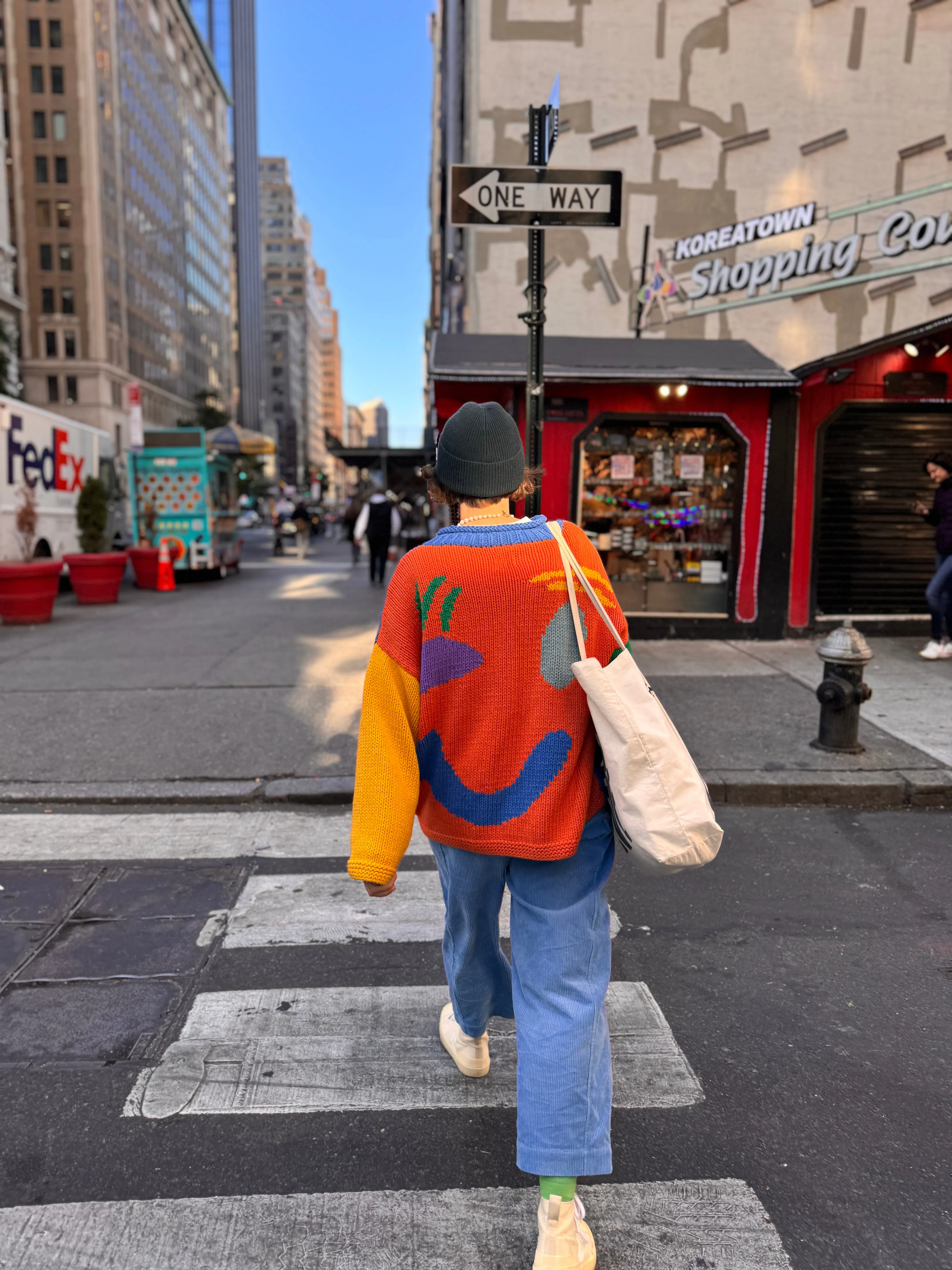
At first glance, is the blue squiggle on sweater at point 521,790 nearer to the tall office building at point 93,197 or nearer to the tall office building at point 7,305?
the tall office building at point 7,305

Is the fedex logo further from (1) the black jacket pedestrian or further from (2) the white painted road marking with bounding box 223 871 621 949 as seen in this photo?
(1) the black jacket pedestrian

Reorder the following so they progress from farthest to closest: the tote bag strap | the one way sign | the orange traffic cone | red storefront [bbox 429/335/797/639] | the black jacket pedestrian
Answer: the orange traffic cone, red storefront [bbox 429/335/797/639], the black jacket pedestrian, the one way sign, the tote bag strap

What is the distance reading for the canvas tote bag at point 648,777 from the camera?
186 cm

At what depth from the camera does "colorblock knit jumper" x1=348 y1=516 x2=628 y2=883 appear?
6.50ft

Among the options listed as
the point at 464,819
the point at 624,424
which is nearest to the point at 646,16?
the point at 624,424

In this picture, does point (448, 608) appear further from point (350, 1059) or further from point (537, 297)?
point (537, 297)

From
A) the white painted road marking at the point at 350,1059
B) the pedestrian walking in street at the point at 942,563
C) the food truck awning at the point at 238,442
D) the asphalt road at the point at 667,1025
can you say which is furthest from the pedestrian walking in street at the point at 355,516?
the white painted road marking at the point at 350,1059

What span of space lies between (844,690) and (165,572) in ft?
43.7

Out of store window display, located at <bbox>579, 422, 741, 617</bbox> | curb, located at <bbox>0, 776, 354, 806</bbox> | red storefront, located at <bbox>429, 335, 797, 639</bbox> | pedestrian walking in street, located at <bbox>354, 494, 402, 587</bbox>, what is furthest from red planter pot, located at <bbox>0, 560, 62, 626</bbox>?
store window display, located at <bbox>579, 422, 741, 617</bbox>

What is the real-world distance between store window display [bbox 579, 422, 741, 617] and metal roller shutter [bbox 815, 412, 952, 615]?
45.7 inches

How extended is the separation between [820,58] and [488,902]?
14147 mm

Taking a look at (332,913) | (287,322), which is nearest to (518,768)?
(332,913)

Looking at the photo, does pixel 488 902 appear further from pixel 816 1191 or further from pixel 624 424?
pixel 624 424

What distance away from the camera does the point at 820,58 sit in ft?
39.8
